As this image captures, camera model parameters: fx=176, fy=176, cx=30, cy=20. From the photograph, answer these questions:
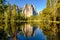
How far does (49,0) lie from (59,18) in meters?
7.62

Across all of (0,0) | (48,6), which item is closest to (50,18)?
(48,6)

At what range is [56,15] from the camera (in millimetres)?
46531

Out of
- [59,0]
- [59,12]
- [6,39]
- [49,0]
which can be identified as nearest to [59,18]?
[59,12]

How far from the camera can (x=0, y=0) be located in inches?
1576

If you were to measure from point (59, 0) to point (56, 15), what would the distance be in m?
7.40

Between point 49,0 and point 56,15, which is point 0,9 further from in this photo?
point 49,0

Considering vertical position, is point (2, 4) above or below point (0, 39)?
above

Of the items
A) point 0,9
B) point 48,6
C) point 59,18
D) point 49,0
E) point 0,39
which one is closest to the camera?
point 0,39

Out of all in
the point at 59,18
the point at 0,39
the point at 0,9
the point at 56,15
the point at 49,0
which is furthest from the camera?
the point at 49,0

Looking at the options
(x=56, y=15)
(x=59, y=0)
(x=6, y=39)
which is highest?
(x=59, y=0)

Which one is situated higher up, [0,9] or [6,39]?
[0,9]

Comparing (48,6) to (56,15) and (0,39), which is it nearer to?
(56,15)

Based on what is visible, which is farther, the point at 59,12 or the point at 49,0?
the point at 49,0

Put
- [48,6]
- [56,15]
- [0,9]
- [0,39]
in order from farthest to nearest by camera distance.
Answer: [48,6] < [56,15] < [0,9] < [0,39]
